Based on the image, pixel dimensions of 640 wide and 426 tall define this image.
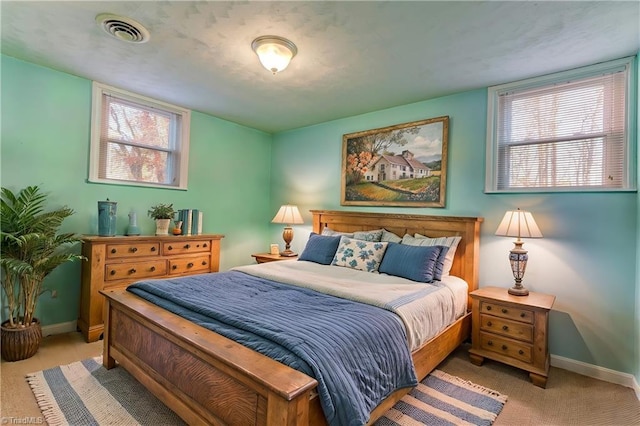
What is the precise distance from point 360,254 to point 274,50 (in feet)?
6.34

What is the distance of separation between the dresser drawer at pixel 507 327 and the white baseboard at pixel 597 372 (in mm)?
576

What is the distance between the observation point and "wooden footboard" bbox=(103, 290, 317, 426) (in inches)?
47.8

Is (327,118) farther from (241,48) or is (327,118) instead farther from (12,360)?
(12,360)

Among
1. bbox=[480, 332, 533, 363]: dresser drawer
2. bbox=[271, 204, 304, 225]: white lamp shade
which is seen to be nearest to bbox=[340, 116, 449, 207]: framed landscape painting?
bbox=[271, 204, 304, 225]: white lamp shade

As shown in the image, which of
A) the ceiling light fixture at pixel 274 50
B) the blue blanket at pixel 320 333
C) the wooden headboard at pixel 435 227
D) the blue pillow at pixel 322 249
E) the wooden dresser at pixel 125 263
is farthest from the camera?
the blue pillow at pixel 322 249

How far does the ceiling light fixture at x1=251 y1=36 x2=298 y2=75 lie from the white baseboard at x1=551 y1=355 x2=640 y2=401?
10.7 ft

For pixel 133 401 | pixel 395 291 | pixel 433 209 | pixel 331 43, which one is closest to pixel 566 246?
pixel 433 209

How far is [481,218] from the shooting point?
9.91 ft

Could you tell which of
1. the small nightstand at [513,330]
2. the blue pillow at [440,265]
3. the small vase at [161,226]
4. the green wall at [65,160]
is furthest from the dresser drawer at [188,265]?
the small nightstand at [513,330]

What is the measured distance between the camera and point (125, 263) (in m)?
3.10

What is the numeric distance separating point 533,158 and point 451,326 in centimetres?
165

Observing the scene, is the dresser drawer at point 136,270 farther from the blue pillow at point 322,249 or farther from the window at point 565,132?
the window at point 565,132

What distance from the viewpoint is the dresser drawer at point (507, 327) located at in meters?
2.40

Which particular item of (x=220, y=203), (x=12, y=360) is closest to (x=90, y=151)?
(x=220, y=203)
